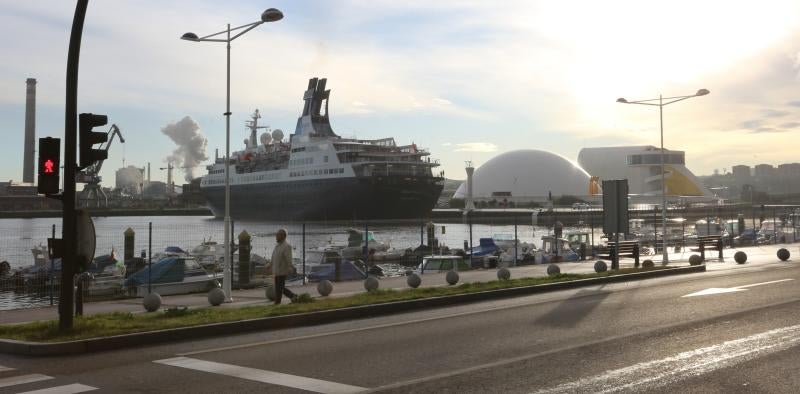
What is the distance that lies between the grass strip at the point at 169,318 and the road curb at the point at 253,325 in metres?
0.27

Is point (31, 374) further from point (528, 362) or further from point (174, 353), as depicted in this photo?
point (528, 362)

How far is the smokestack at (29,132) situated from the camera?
166 metres

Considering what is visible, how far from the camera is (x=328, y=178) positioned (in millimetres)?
93500

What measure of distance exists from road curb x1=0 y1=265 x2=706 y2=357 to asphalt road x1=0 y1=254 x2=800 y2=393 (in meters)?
0.26

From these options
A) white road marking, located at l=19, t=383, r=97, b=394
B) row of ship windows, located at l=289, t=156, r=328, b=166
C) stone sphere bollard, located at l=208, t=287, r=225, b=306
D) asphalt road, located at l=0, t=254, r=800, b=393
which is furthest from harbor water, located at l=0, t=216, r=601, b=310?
white road marking, located at l=19, t=383, r=97, b=394

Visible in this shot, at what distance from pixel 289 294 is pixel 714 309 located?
8.30m

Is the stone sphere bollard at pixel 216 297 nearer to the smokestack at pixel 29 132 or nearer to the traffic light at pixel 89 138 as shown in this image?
the traffic light at pixel 89 138

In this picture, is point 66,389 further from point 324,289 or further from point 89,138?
point 324,289

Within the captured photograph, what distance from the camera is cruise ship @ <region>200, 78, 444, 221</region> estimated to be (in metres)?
91.0

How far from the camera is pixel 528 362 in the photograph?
854 centimetres

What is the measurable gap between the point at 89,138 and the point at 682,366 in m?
8.74

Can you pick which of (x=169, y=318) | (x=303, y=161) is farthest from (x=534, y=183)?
(x=169, y=318)

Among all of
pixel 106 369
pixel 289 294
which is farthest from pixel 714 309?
pixel 106 369

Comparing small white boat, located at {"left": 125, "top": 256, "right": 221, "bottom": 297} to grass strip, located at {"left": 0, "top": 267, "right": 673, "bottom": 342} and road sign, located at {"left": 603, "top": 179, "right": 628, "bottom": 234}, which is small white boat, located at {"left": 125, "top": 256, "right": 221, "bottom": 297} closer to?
grass strip, located at {"left": 0, "top": 267, "right": 673, "bottom": 342}
